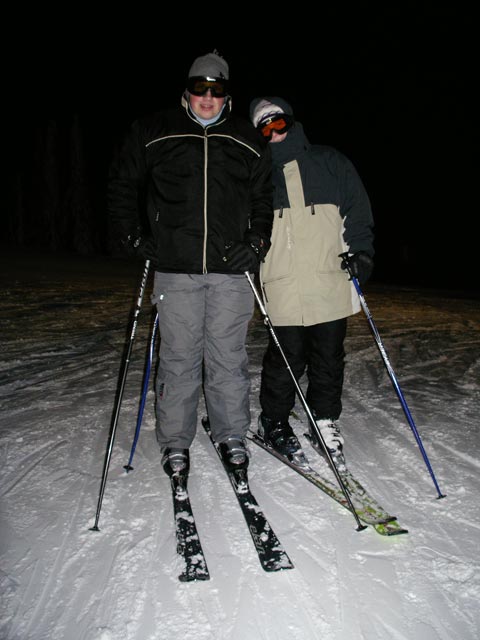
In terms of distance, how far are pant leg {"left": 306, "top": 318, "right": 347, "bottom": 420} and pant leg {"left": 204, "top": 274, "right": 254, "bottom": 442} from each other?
0.47 m

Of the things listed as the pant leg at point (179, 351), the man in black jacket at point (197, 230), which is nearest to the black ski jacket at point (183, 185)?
the man in black jacket at point (197, 230)

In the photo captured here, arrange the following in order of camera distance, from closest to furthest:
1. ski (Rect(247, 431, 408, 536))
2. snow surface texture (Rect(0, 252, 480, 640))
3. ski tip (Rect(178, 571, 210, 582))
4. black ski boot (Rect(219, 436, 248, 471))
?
1. snow surface texture (Rect(0, 252, 480, 640))
2. ski tip (Rect(178, 571, 210, 582))
3. ski (Rect(247, 431, 408, 536))
4. black ski boot (Rect(219, 436, 248, 471))

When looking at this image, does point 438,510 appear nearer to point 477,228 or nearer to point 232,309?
point 232,309

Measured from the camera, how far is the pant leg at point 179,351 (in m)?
2.46

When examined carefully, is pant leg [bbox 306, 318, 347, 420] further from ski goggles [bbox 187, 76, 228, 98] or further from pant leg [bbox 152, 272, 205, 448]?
ski goggles [bbox 187, 76, 228, 98]

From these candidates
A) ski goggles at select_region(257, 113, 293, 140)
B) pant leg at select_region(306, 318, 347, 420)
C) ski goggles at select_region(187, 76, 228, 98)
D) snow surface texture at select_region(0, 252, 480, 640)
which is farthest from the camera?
pant leg at select_region(306, 318, 347, 420)

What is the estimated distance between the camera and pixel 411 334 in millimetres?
6852

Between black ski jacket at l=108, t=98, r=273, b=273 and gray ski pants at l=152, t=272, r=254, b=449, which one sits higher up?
black ski jacket at l=108, t=98, r=273, b=273

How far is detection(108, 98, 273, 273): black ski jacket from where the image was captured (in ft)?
7.80

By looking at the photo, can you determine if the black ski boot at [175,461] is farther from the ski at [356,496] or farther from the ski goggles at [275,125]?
the ski goggles at [275,125]

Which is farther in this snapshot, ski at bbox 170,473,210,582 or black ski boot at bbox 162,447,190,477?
black ski boot at bbox 162,447,190,477

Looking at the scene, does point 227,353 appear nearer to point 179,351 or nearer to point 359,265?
point 179,351

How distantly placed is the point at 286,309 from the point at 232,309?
403 mm

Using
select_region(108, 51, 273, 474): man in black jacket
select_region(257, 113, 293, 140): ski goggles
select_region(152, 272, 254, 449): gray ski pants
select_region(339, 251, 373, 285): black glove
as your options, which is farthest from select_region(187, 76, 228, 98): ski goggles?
select_region(339, 251, 373, 285): black glove
